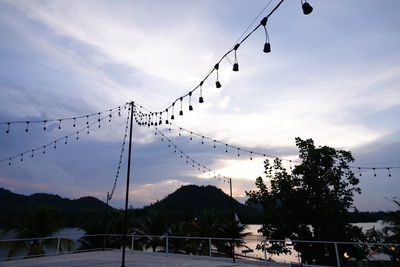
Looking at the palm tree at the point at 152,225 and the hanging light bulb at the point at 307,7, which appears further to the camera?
the palm tree at the point at 152,225

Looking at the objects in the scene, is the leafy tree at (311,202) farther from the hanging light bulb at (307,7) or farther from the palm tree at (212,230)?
the hanging light bulb at (307,7)

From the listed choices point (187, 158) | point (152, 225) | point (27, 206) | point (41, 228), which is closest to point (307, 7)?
point (187, 158)

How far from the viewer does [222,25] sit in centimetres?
772

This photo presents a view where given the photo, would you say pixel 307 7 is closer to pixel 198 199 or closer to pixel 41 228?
pixel 41 228

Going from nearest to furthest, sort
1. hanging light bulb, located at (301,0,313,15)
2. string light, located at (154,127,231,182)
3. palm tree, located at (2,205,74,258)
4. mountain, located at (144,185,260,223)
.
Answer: hanging light bulb, located at (301,0,313,15) < string light, located at (154,127,231,182) < palm tree, located at (2,205,74,258) < mountain, located at (144,185,260,223)

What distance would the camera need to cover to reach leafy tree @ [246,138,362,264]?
674 inches

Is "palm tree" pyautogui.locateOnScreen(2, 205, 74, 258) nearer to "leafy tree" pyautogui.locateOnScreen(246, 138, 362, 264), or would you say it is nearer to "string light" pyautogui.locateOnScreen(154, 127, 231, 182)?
"string light" pyautogui.locateOnScreen(154, 127, 231, 182)

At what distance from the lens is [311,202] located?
714 inches

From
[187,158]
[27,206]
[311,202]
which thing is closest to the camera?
[187,158]

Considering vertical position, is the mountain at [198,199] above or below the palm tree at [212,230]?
above

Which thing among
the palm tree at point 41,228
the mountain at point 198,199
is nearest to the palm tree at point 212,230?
the palm tree at point 41,228

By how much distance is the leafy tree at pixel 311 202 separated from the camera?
674 inches

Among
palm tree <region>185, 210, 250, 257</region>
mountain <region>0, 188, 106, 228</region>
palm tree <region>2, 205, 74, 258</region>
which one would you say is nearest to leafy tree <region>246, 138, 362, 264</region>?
palm tree <region>185, 210, 250, 257</region>

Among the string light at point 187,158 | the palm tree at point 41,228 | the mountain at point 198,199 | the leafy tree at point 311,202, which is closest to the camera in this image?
the string light at point 187,158
